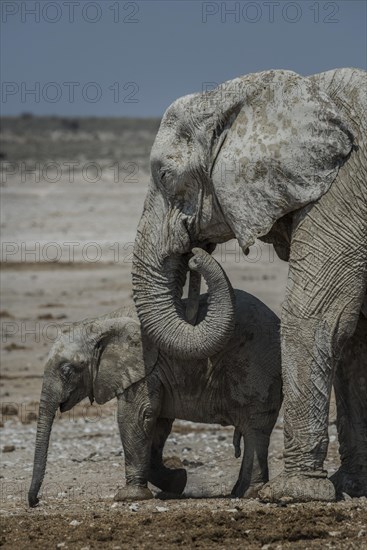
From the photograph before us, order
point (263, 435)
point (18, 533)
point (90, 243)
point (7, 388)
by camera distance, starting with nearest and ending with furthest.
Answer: point (18, 533) < point (263, 435) < point (7, 388) < point (90, 243)

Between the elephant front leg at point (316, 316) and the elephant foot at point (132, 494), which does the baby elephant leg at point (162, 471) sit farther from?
the elephant front leg at point (316, 316)

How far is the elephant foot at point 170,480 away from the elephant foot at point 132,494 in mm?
364

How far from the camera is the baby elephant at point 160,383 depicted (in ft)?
38.4

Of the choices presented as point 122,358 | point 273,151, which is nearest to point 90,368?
point 122,358

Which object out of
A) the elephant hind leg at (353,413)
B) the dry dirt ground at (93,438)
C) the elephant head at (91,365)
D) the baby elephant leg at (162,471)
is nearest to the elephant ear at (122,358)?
the elephant head at (91,365)

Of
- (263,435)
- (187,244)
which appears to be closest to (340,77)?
(187,244)

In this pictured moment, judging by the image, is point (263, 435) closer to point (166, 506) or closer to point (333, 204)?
point (166, 506)

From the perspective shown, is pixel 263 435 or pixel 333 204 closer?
pixel 333 204

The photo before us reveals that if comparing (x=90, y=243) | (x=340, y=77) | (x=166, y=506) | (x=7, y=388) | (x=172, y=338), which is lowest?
(x=90, y=243)

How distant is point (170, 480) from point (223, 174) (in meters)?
2.60

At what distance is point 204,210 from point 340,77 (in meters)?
1.30

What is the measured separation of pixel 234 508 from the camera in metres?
10.7

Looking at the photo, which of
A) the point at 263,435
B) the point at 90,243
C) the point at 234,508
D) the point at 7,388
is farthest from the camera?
the point at 90,243

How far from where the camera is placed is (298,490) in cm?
1077
